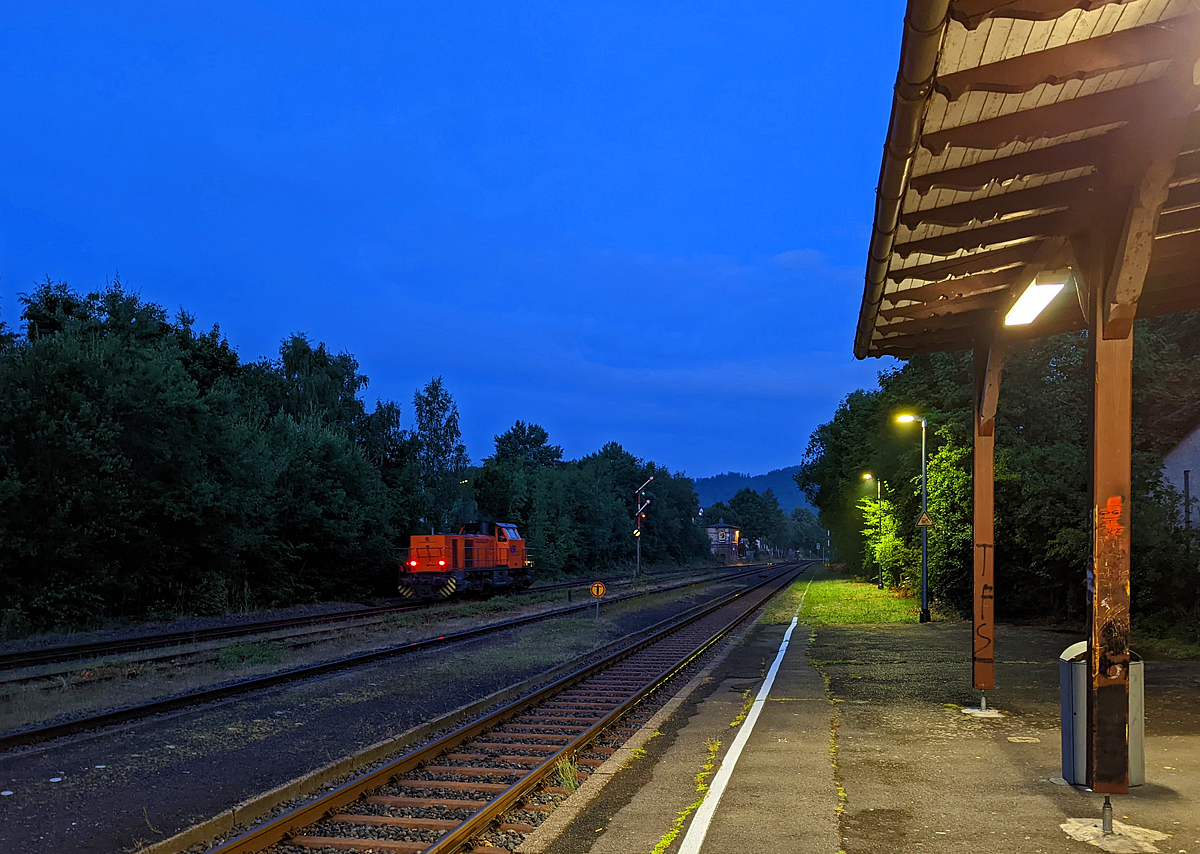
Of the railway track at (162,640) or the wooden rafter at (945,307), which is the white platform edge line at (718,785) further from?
the railway track at (162,640)

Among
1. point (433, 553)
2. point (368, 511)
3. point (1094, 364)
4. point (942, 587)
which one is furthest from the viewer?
point (368, 511)

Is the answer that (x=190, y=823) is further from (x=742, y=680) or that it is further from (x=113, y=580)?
(x=113, y=580)

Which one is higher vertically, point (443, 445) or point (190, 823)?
point (443, 445)

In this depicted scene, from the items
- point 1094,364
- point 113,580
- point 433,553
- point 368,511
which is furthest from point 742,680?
point 368,511

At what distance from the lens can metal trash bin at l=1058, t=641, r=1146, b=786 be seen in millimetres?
6570

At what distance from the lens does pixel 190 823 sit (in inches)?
265

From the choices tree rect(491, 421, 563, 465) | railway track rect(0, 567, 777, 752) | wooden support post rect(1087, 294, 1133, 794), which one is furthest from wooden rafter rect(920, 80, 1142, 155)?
tree rect(491, 421, 563, 465)

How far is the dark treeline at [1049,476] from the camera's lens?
63.9 ft

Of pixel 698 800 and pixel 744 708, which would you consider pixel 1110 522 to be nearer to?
pixel 698 800

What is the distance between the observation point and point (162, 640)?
19672 mm

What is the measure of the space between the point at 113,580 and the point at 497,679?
14296 mm

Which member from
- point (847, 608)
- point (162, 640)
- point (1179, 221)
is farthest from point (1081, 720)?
point (847, 608)

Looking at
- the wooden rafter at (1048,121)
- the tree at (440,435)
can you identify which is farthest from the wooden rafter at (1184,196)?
the tree at (440,435)

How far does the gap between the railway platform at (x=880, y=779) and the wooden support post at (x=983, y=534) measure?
1.93 ft
